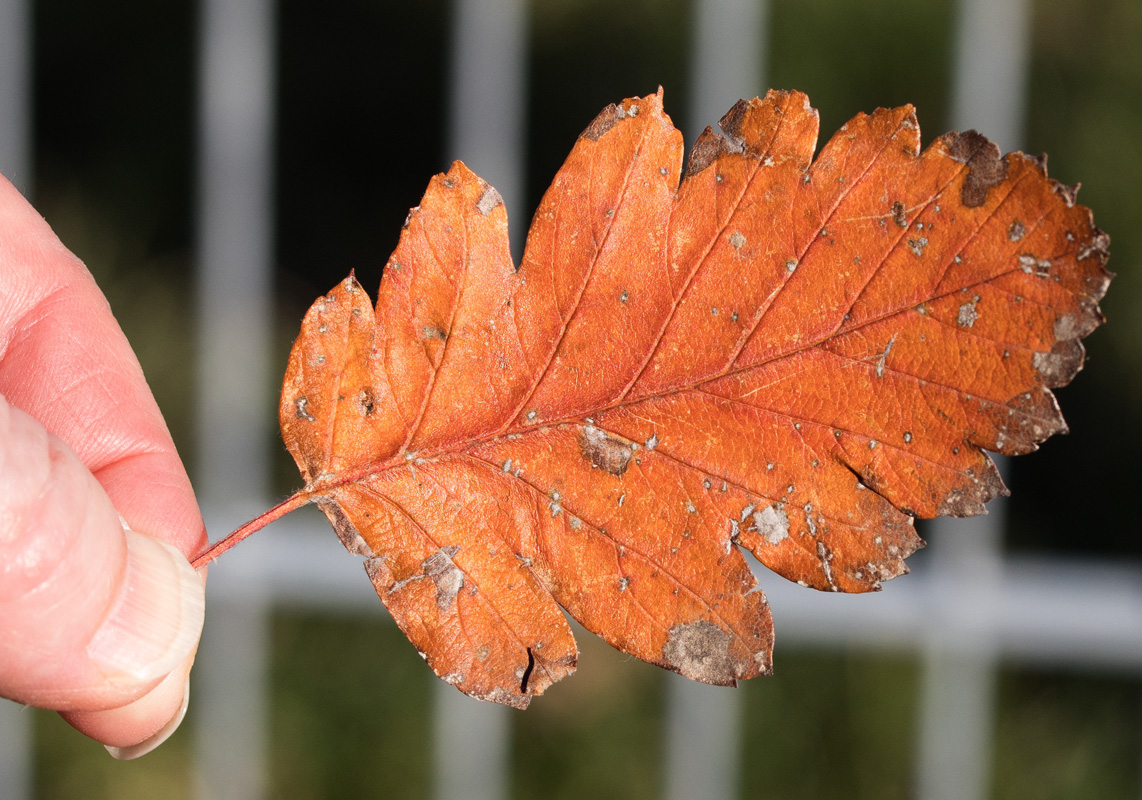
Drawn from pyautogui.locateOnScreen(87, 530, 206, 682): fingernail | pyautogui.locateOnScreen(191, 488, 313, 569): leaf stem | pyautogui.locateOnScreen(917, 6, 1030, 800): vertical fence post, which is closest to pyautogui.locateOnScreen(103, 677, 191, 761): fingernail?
pyautogui.locateOnScreen(87, 530, 206, 682): fingernail

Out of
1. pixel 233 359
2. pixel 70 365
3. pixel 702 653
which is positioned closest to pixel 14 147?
pixel 233 359

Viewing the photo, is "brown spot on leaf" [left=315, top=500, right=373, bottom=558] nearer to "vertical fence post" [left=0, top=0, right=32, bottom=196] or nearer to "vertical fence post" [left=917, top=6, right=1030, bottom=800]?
"vertical fence post" [left=917, top=6, right=1030, bottom=800]

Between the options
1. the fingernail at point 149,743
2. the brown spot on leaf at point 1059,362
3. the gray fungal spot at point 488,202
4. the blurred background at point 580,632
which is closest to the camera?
the brown spot on leaf at point 1059,362

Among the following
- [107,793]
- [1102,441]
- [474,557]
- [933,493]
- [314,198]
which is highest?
[933,493]

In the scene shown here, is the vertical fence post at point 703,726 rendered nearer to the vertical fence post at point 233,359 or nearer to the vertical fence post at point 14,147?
the vertical fence post at point 233,359

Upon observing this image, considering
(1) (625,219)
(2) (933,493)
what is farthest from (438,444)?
(2) (933,493)

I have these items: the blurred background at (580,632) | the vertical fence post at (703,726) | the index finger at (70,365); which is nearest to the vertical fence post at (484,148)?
the blurred background at (580,632)

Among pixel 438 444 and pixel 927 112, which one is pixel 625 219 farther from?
pixel 927 112
